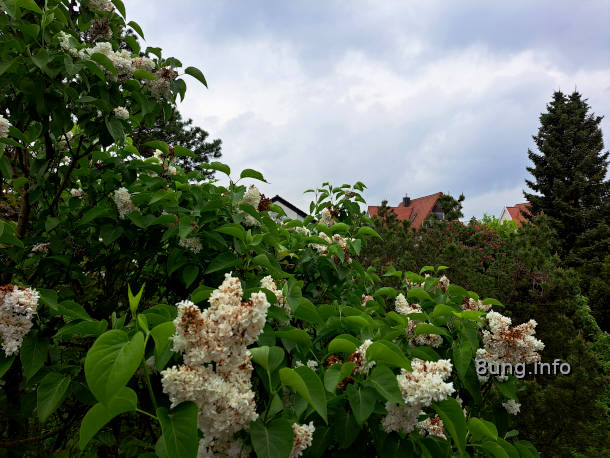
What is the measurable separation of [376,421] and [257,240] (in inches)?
39.7

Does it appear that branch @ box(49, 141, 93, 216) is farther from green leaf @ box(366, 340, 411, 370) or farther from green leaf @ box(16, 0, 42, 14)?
green leaf @ box(366, 340, 411, 370)

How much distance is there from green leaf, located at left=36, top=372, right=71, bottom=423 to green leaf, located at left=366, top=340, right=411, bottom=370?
1150 millimetres

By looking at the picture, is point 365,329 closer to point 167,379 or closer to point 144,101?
point 167,379

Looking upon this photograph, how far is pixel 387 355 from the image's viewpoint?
1360 millimetres

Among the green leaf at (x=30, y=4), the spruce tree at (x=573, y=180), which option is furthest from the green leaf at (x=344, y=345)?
the spruce tree at (x=573, y=180)

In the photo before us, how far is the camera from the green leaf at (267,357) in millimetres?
1196

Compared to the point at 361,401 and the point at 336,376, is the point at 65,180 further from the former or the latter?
the point at 361,401

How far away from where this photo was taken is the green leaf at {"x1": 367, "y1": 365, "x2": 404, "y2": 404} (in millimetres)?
1331

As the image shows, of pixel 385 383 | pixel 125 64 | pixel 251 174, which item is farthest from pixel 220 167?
pixel 385 383

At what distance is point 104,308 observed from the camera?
2.62 meters

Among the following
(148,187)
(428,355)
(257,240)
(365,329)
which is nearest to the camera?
(365,329)

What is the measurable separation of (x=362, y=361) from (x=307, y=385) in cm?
31

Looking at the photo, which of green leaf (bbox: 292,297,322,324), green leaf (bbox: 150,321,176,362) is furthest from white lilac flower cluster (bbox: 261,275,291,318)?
green leaf (bbox: 150,321,176,362)

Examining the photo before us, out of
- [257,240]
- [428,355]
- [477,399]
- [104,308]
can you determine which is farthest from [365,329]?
[104,308]
